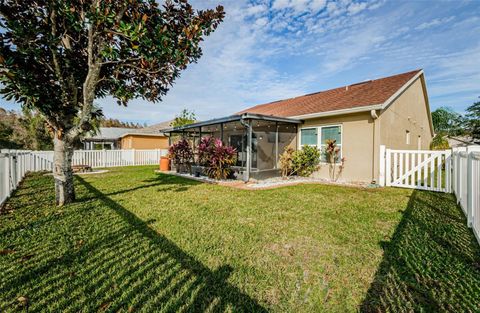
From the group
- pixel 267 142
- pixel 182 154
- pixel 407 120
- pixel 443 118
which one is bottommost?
pixel 182 154

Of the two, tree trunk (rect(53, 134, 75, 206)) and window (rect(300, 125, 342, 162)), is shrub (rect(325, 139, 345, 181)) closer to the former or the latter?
window (rect(300, 125, 342, 162))

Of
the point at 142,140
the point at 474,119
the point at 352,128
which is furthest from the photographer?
the point at 474,119

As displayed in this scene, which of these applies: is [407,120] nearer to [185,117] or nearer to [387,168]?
[387,168]

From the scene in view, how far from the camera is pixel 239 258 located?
3.05m

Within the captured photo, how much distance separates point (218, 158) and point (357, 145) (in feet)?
19.3

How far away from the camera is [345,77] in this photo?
16469 millimetres

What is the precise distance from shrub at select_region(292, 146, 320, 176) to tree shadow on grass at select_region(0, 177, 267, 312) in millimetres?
7821

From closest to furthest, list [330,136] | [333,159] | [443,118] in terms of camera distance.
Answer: [333,159] < [330,136] < [443,118]

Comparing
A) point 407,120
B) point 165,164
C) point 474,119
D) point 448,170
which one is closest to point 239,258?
point 448,170

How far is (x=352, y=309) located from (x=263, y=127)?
9.02 metres

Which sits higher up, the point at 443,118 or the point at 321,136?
the point at 443,118

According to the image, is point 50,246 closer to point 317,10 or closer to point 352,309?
point 352,309

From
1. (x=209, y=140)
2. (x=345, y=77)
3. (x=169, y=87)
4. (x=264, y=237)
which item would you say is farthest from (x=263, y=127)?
(x=345, y=77)

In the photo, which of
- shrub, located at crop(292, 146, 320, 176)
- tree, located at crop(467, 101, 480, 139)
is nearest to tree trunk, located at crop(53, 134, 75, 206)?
shrub, located at crop(292, 146, 320, 176)
